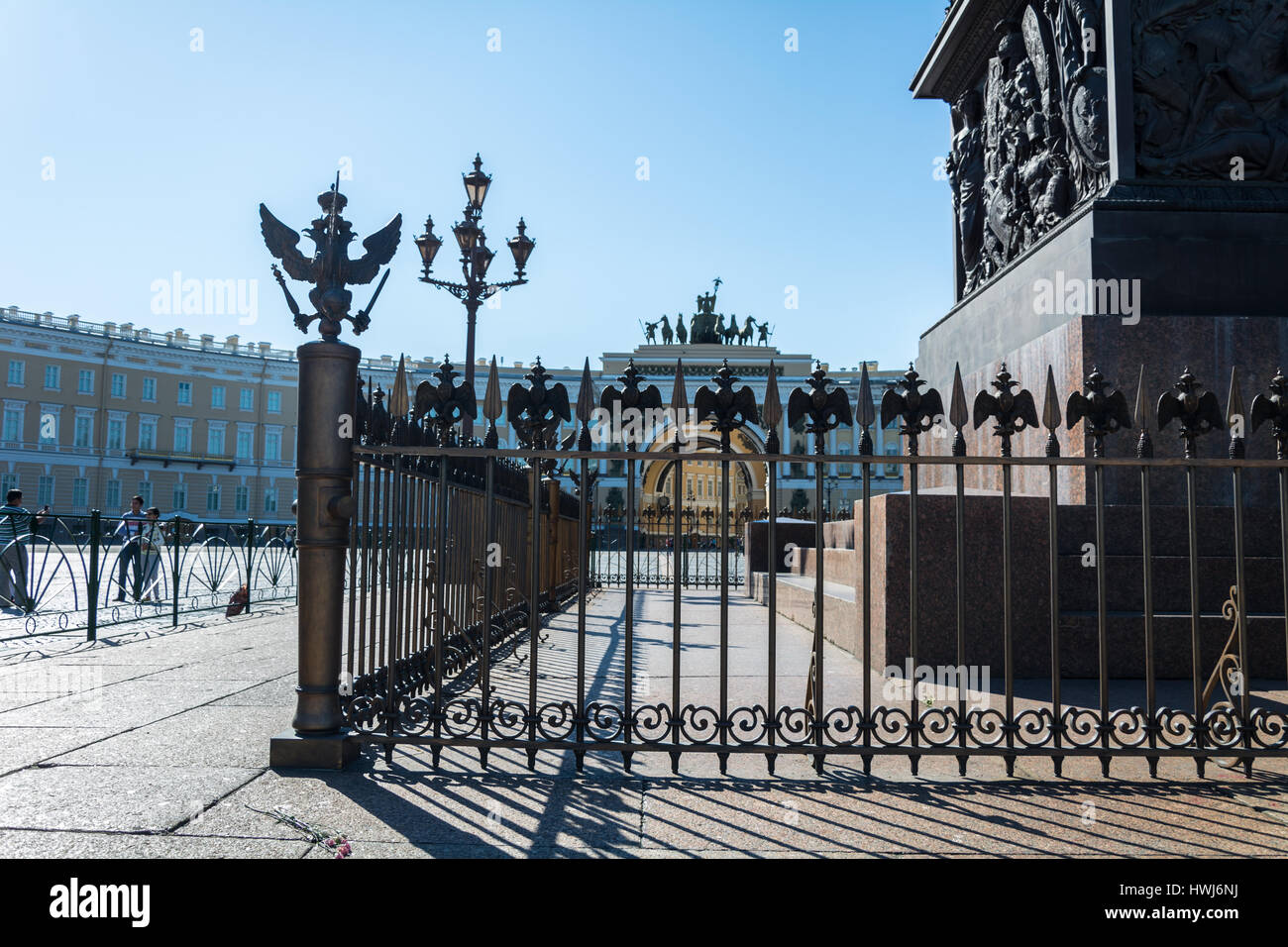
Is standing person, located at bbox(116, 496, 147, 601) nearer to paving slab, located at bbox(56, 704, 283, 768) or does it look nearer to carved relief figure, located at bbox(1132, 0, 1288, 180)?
paving slab, located at bbox(56, 704, 283, 768)

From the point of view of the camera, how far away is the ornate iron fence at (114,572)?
9.34 meters

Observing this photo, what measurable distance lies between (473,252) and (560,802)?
10132mm

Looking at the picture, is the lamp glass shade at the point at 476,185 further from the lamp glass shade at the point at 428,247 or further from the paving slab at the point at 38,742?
the paving slab at the point at 38,742

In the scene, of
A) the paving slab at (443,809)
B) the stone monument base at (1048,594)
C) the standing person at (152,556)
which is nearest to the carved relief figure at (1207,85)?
the stone monument base at (1048,594)

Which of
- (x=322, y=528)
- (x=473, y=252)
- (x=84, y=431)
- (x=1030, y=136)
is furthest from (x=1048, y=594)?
(x=84, y=431)

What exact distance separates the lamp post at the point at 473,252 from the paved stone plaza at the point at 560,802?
26.4ft

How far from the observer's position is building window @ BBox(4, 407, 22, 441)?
56781 millimetres

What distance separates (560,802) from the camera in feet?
11.2

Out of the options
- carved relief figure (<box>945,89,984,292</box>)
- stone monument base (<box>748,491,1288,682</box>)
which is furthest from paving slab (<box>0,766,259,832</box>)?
carved relief figure (<box>945,89,984,292</box>)

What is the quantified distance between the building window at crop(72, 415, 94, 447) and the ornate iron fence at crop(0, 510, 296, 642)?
49.4 metres

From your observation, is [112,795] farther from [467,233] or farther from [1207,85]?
[467,233]

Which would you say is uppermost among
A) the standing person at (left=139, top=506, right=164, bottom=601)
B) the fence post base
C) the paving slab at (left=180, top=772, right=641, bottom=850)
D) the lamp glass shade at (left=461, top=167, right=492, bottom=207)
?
the lamp glass shade at (left=461, top=167, right=492, bottom=207)

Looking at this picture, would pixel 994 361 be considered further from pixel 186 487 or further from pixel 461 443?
pixel 186 487

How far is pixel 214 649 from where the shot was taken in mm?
7934
